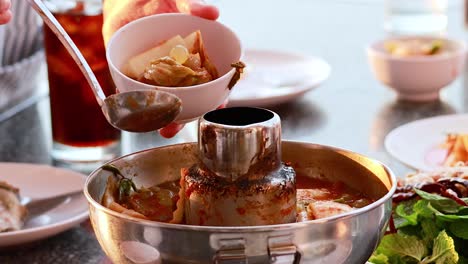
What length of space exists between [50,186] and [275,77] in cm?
91

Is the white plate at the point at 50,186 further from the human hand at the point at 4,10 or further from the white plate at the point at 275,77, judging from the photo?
the white plate at the point at 275,77

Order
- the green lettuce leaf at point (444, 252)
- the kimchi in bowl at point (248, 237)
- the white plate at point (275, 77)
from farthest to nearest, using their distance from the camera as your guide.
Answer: the white plate at point (275, 77) → the green lettuce leaf at point (444, 252) → the kimchi in bowl at point (248, 237)

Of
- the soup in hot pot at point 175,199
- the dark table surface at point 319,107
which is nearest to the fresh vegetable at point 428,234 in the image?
the soup in hot pot at point 175,199

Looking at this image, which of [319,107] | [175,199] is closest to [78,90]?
[319,107]

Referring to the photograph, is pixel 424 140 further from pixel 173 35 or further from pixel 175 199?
pixel 175 199

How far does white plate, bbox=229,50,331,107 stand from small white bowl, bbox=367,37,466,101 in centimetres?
15

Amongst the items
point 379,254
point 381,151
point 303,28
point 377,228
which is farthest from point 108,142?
point 303,28

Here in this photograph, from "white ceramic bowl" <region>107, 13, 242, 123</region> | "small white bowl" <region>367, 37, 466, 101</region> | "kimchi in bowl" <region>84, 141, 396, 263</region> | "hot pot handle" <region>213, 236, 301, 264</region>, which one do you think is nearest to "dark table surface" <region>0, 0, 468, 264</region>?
"small white bowl" <region>367, 37, 466, 101</region>

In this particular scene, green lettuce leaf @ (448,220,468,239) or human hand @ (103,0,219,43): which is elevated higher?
human hand @ (103,0,219,43)

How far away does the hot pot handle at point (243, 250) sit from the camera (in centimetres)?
95

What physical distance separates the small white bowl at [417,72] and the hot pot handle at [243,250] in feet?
4.71

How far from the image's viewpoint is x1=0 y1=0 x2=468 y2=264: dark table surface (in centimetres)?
156

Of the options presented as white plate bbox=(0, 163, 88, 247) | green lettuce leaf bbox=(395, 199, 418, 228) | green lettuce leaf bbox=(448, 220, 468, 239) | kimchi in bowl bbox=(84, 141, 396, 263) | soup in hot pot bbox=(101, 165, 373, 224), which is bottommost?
white plate bbox=(0, 163, 88, 247)

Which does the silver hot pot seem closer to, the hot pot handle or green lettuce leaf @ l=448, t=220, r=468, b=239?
the hot pot handle
